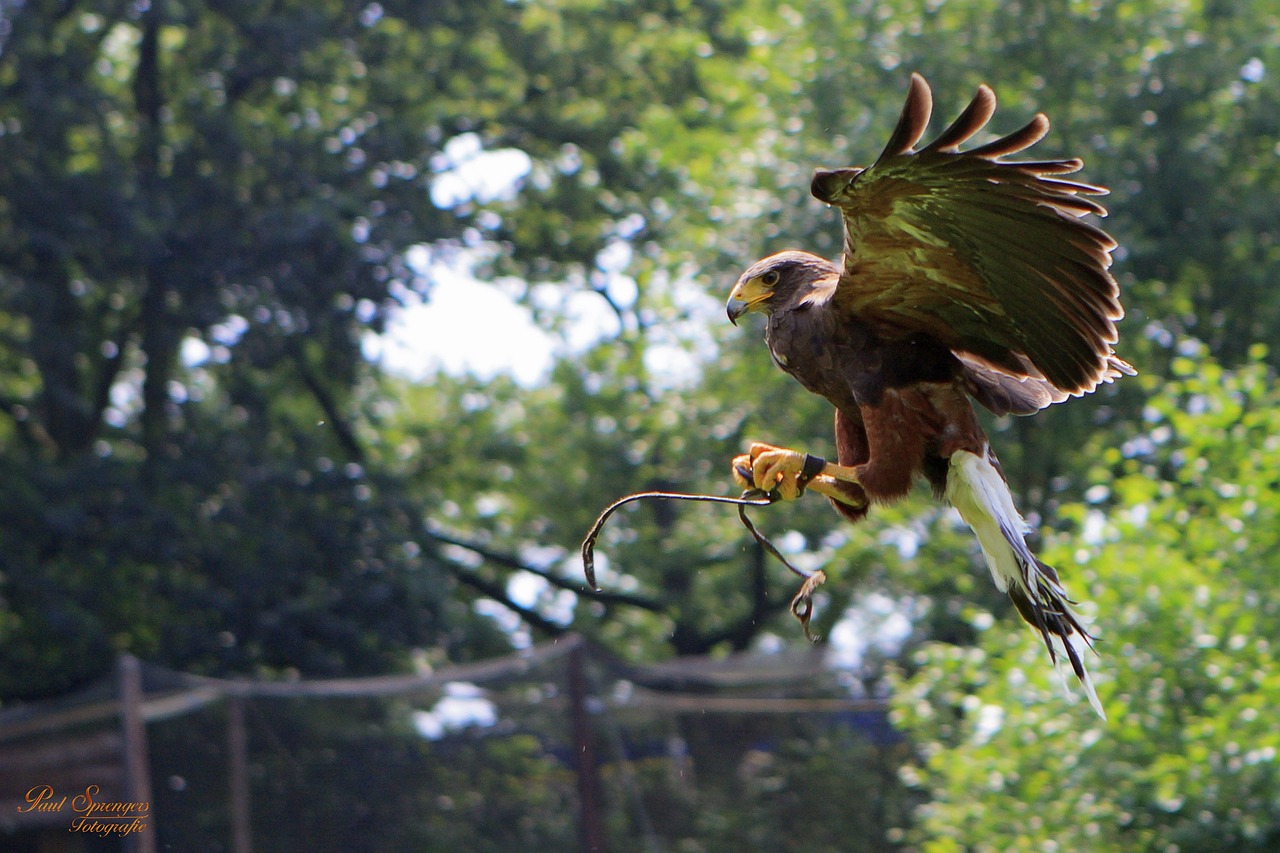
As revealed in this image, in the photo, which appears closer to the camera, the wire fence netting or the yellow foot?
the yellow foot

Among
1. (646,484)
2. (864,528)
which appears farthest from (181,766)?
(646,484)

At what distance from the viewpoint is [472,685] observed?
28.3ft

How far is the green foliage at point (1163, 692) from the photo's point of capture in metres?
5.63

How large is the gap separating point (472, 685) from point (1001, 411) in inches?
234

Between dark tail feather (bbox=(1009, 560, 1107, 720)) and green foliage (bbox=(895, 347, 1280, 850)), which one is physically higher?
green foliage (bbox=(895, 347, 1280, 850))

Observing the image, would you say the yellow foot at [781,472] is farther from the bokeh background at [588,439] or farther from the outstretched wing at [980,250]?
the bokeh background at [588,439]

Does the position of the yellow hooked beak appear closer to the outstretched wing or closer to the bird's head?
the bird's head

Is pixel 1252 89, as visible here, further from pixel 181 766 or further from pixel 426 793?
pixel 181 766

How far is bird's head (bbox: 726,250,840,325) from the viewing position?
3055 millimetres
